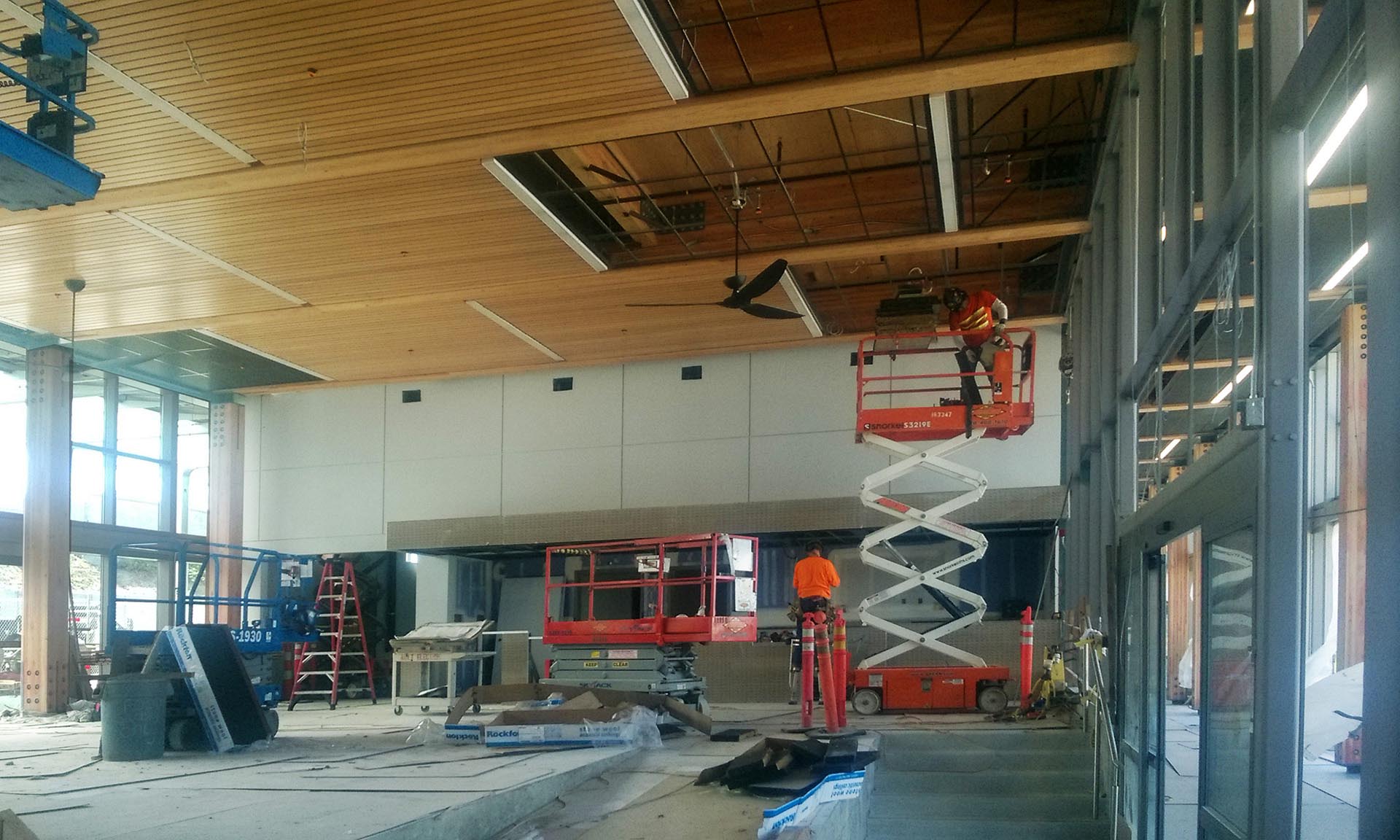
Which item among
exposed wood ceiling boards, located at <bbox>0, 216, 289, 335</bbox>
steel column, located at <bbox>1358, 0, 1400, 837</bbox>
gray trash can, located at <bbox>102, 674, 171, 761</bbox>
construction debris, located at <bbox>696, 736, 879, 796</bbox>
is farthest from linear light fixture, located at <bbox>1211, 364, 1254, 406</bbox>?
exposed wood ceiling boards, located at <bbox>0, 216, 289, 335</bbox>

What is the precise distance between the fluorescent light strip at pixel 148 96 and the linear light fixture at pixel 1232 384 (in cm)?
923

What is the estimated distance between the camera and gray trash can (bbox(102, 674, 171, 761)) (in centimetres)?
1084

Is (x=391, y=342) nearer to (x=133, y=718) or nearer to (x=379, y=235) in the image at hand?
(x=379, y=235)

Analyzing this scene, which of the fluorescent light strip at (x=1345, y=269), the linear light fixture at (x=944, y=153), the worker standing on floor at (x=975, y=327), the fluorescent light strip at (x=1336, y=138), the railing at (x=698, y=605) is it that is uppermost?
the linear light fixture at (x=944, y=153)

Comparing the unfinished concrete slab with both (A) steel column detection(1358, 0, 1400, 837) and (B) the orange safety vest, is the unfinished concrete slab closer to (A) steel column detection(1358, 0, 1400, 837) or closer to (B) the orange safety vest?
(B) the orange safety vest

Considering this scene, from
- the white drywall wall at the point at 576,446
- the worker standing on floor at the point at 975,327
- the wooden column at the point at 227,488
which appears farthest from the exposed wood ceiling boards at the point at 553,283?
the wooden column at the point at 227,488

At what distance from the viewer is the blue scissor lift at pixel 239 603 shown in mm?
12352

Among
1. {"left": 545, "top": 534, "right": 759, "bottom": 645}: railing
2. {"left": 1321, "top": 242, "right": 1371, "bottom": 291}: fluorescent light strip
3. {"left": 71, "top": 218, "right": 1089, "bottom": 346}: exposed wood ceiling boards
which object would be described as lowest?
{"left": 545, "top": 534, "right": 759, "bottom": 645}: railing

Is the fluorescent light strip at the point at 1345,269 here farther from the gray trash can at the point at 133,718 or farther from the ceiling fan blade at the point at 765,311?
the gray trash can at the point at 133,718

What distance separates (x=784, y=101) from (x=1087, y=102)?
3.84 meters

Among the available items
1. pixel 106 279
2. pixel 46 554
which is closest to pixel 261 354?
pixel 106 279

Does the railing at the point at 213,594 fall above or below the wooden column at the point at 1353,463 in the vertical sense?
below

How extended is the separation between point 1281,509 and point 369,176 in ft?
35.1

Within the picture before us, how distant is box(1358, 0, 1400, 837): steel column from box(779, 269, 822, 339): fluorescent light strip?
1231 centimetres
